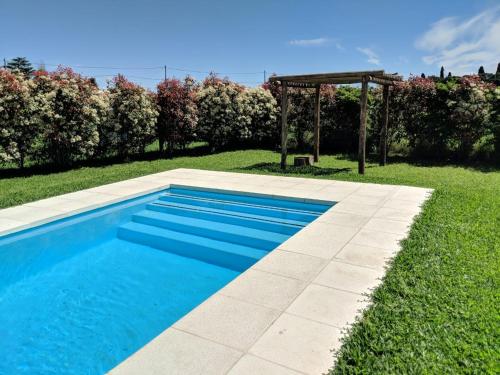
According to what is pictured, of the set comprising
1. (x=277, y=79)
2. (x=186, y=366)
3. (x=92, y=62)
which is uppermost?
(x=92, y=62)

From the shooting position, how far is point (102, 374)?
10.3ft

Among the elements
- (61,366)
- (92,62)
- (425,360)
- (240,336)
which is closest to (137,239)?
(61,366)

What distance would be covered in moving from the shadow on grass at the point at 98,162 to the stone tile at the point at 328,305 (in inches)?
428

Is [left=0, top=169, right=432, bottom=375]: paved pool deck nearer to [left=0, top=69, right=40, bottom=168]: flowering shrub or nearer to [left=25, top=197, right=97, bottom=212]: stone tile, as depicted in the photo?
[left=25, top=197, right=97, bottom=212]: stone tile

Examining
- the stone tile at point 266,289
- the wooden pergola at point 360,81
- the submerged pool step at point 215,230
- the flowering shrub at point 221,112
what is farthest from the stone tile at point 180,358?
the flowering shrub at point 221,112

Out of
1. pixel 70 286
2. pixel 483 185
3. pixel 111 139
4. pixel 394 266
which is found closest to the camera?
pixel 394 266

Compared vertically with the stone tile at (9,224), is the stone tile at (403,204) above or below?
above

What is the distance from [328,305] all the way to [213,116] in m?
14.0

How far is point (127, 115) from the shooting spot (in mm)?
13539

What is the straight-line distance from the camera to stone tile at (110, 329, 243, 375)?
2733mm

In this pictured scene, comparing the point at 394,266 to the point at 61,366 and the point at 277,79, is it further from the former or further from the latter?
the point at 277,79

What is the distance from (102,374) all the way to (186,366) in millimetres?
928

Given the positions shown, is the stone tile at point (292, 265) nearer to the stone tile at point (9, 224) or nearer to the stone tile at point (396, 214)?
the stone tile at point (396, 214)

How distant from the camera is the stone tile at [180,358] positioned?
8.97 ft
